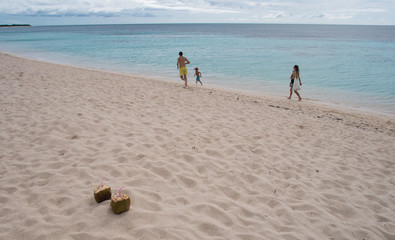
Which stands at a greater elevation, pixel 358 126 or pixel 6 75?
pixel 6 75

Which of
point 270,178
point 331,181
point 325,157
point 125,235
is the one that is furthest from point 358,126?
point 125,235

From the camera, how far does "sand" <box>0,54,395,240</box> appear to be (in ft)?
9.10

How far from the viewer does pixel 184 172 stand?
3891 mm

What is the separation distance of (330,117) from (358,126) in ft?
3.06

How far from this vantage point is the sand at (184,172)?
277cm

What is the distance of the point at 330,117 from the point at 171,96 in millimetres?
5670

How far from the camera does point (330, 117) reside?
8.50 meters

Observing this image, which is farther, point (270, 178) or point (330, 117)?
point (330, 117)

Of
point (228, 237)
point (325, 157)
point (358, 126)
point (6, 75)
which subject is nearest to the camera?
point (228, 237)

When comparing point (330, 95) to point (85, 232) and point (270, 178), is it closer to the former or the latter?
point (270, 178)

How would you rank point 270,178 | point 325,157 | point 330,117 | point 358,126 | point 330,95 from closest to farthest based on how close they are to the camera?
point 270,178 < point 325,157 < point 358,126 < point 330,117 < point 330,95

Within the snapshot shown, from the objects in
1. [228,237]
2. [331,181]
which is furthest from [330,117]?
[228,237]

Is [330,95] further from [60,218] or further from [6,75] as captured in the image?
[6,75]

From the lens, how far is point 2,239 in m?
2.39
